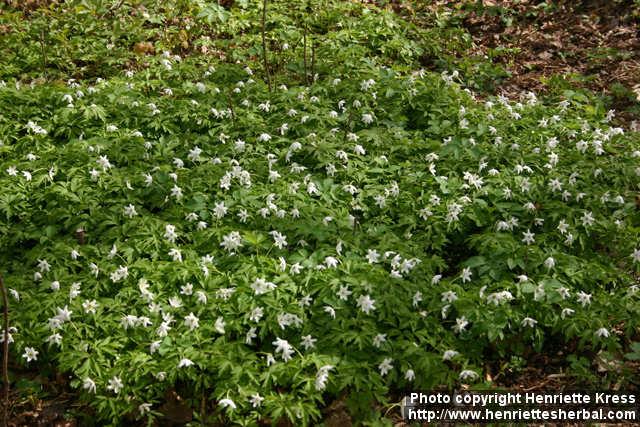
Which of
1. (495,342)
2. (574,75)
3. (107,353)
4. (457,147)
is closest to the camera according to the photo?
(107,353)

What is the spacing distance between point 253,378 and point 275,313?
49cm

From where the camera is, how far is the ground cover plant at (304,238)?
153 inches

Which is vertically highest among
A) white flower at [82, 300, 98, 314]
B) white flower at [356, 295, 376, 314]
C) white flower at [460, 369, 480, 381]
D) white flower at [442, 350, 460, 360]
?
white flower at [82, 300, 98, 314]

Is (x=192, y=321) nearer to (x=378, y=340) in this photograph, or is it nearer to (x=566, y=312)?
(x=378, y=340)

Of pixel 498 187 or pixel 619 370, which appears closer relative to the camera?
pixel 619 370

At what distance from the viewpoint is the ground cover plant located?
12.7 feet

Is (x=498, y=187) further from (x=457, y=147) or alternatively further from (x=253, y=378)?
(x=253, y=378)

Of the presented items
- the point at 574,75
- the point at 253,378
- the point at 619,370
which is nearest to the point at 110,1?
the point at 574,75

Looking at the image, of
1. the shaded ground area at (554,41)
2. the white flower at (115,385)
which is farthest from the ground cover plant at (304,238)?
the shaded ground area at (554,41)

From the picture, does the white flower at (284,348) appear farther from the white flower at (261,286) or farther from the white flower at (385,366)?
the white flower at (385,366)

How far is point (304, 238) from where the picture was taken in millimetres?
4746

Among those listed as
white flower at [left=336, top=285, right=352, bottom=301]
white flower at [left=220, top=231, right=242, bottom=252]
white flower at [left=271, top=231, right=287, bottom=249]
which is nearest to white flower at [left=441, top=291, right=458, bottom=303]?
white flower at [left=336, top=285, right=352, bottom=301]

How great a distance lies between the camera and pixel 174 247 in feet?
15.1

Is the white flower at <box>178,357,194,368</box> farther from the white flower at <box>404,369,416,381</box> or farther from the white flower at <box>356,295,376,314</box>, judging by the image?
the white flower at <box>404,369,416,381</box>
